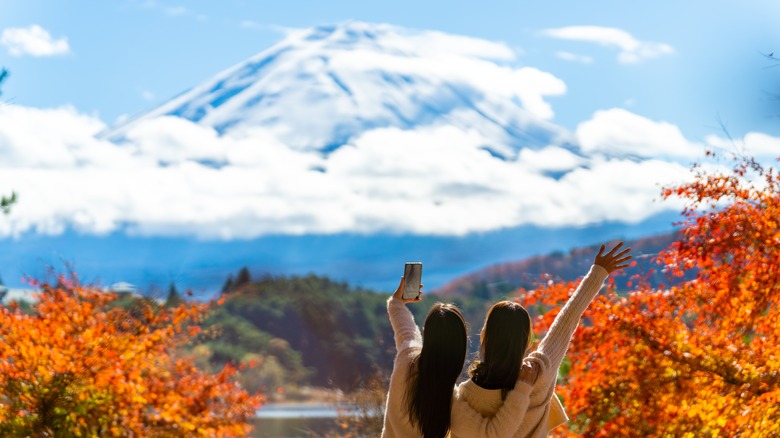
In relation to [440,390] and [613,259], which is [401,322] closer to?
[440,390]

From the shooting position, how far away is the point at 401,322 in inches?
123

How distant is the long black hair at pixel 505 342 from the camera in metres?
2.90

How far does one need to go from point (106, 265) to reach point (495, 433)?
262 ft

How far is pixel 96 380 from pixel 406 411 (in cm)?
806

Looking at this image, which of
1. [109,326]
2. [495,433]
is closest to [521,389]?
[495,433]

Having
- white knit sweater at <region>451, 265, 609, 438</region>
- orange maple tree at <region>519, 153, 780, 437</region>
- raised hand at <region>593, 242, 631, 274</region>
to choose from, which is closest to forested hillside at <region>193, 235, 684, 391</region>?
orange maple tree at <region>519, 153, 780, 437</region>

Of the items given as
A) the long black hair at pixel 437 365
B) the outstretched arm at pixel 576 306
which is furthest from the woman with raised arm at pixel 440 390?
the outstretched arm at pixel 576 306

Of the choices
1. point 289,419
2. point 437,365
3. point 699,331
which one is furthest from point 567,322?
point 289,419

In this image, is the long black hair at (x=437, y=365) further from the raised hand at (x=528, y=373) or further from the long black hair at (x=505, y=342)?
the raised hand at (x=528, y=373)

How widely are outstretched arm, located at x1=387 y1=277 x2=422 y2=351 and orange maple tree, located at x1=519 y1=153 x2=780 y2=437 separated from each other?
414 centimetres

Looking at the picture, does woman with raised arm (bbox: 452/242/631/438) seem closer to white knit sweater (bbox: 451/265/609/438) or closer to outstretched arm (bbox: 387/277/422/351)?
white knit sweater (bbox: 451/265/609/438)

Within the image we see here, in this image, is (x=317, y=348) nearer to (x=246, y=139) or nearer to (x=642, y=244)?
(x=642, y=244)

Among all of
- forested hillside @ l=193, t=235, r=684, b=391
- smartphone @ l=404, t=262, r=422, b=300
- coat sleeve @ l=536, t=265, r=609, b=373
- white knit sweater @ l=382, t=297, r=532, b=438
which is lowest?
white knit sweater @ l=382, t=297, r=532, b=438

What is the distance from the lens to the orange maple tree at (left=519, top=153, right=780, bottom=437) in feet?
22.7
